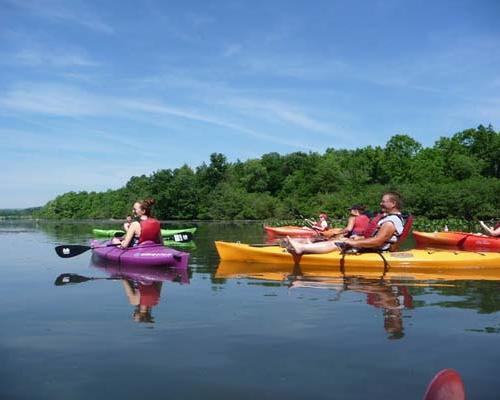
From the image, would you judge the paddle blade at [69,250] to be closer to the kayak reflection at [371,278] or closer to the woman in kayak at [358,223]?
the kayak reflection at [371,278]

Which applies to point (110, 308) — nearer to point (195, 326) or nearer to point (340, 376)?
point (195, 326)

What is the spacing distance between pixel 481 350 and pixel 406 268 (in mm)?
5224

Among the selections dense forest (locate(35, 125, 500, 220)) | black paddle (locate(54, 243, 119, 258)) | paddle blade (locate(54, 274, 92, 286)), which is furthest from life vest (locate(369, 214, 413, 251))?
dense forest (locate(35, 125, 500, 220))

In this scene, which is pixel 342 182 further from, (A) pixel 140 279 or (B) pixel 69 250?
(A) pixel 140 279

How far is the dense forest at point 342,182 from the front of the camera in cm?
4656

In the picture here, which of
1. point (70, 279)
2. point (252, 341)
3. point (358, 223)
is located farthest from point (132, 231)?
point (252, 341)

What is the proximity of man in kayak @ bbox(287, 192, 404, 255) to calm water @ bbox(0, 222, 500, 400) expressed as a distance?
1.40m

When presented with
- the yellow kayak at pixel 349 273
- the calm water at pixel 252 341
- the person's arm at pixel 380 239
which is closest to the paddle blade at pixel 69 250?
the yellow kayak at pixel 349 273

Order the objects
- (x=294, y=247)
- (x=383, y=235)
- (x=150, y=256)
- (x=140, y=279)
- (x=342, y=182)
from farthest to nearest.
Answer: (x=342, y=182)
(x=294, y=247)
(x=150, y=256)
(x=383, y=235)
(x=140, y=279)

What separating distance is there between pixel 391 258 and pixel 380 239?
0.44m

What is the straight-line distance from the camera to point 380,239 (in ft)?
31.3

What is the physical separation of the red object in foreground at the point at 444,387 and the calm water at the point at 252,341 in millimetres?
1203

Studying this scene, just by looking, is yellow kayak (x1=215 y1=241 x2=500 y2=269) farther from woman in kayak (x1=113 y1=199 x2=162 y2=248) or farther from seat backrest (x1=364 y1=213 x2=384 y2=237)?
woman in kayak (x1=113 y1=199 x2=162 y2=248)

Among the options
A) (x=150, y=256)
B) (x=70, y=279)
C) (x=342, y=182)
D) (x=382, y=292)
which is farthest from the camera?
(x=342, y=182)
